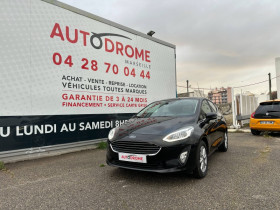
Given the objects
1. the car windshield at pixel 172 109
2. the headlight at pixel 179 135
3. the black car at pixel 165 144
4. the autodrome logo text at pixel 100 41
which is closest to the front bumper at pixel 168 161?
the black car at pixel 165 144

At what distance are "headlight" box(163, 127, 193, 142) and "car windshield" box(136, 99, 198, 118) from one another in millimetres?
728

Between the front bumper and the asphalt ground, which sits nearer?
the asphalt ground

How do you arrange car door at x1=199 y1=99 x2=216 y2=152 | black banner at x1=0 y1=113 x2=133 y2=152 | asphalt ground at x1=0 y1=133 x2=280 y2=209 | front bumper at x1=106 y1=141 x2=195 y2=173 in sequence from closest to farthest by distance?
asphalt ground at x1=0 y1=133 x2=280 y2=209
front bumper at x1=106 y1=141 x2=195 y2=173
car door at x1=199 y1=99 x2=216 y2=152
black banner at x1=0 y1=113 x2=133 y2=152

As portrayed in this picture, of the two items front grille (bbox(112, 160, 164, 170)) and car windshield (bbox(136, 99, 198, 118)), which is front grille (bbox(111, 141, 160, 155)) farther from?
car windshield (bbox(136, 99, 198, 118))

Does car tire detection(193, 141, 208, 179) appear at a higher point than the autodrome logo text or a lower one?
lower

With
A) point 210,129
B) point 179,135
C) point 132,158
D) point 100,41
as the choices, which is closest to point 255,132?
point 210,129

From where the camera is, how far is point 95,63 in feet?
20.3

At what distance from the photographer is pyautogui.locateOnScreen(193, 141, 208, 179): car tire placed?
3.19 m

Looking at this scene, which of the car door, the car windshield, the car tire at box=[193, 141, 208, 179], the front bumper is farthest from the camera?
the car windshield

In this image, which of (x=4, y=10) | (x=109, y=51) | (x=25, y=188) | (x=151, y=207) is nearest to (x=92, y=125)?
(x=109, y=51)

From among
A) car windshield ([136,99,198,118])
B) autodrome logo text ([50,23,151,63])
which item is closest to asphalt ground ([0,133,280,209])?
car windshield ([136,99,198,118])

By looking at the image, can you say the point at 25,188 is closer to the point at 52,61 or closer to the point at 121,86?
the point at 52,61

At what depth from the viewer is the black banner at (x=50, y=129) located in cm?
455

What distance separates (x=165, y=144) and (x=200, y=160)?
2.51ft
